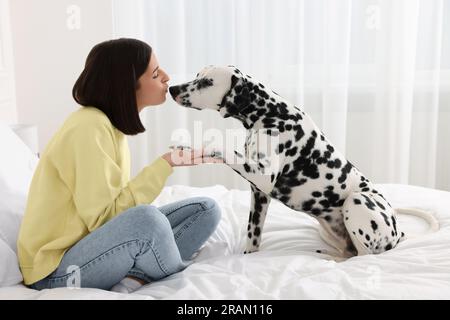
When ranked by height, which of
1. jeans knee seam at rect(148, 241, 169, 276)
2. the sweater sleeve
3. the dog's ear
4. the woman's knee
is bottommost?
jeans knee seam at rect(148, 241, 169, 276)

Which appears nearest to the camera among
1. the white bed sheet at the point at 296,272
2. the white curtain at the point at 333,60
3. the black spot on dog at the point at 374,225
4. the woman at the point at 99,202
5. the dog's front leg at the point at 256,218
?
the white bed sheet at the point at 296,272

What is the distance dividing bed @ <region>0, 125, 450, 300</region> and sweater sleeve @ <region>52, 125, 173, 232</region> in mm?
241

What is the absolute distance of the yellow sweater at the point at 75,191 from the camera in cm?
157

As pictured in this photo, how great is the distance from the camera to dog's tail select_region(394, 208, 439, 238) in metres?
2.00

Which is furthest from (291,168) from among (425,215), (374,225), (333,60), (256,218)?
(333,60)

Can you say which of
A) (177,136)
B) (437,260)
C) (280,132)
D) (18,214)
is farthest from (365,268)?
(177,136)

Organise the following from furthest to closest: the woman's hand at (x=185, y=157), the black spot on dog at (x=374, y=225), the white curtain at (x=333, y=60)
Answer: the white curtain at (x=333, y=60), the black spot on dog at (x=374, y=225), the woman's hand at (x=185, y=157)

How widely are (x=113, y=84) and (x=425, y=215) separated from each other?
1.28 m

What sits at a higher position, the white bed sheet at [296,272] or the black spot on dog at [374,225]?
the black spot on dog at [374,225]

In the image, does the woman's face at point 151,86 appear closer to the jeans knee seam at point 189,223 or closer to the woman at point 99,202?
the woman at point 99,202

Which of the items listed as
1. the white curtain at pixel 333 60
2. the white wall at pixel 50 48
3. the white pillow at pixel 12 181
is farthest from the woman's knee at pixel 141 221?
the white wall at pixel 50 48

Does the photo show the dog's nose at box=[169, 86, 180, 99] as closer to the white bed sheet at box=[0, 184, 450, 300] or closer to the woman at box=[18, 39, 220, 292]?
the woman at box=[18, 39, 220, 292]

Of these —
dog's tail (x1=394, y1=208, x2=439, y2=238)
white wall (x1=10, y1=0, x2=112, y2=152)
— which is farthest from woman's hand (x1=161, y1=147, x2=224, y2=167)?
white wall (x1=10, y1=0, x2=112, y2=152)
